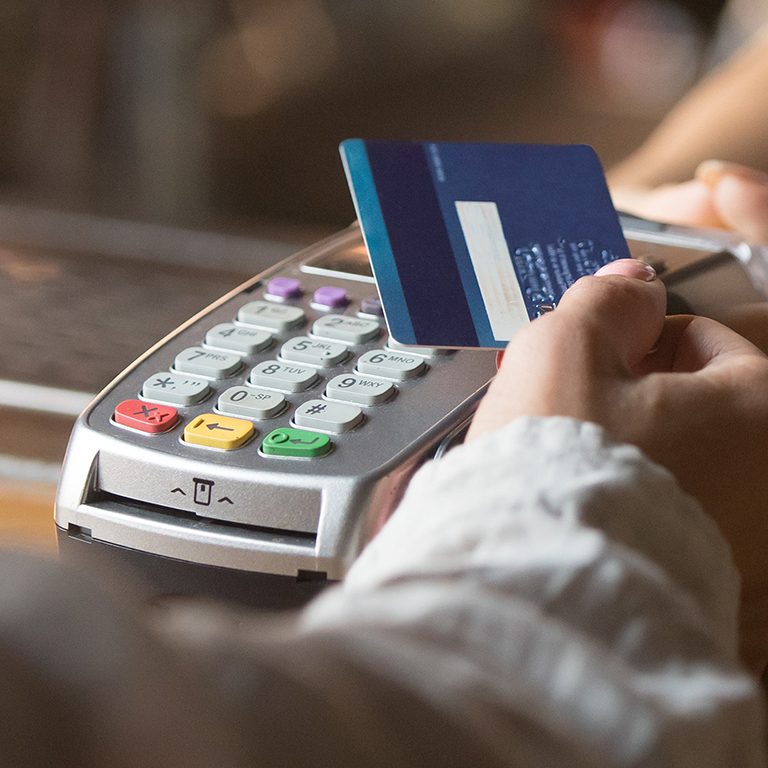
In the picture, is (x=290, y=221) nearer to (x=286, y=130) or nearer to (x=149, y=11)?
(x=286, y=130)

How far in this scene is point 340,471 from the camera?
8.1 inches

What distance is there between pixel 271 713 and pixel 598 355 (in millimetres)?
106

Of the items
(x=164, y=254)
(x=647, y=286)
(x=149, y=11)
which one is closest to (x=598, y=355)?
(x=647, y=286)

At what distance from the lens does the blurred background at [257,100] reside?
0.58 metres

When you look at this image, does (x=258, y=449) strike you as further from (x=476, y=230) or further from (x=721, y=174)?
(x=721, y=174)

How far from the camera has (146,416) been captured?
9.1 inches

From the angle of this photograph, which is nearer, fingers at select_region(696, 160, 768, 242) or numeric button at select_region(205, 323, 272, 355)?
numeric button at select_region(205, 323, 272, 355)

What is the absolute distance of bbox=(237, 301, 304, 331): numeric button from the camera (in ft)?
0.91

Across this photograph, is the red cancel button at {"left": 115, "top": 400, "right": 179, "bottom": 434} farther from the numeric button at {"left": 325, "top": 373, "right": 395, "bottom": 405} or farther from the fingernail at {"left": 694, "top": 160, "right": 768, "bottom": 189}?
the fingernail at {"left": 694, "top": 160, "right": 768, "bottom": 189}

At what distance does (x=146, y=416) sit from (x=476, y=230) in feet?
0.39

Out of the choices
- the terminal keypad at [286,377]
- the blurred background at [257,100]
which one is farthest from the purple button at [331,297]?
the blurred background at [257,100]

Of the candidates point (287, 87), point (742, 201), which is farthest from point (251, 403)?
point (287, 87)

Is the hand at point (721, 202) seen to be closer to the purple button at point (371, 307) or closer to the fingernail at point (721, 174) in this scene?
the fingernail at point (721, 174)
